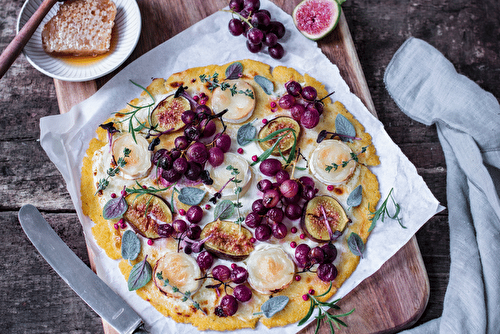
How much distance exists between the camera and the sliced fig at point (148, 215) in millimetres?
2738

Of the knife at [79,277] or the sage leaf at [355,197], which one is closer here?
the knife at [79,277]

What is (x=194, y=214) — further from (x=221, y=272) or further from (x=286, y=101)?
(x=286, y=101)

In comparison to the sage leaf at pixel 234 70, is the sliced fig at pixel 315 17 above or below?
above

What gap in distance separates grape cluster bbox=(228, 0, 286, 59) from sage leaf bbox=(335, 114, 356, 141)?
65 centimetres

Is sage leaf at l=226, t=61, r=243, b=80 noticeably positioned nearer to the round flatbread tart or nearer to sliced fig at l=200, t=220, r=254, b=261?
the round flatbread tart

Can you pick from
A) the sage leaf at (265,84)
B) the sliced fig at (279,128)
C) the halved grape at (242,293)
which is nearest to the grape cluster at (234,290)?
the halved grape at (242,293)

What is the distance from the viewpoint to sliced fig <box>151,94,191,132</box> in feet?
9.26

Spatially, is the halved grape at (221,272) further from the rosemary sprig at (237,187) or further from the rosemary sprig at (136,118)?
the rosemary sprig at (136,118)

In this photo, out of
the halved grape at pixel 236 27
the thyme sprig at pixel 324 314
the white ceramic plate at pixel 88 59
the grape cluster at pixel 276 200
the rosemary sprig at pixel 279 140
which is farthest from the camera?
the halved grape at pixel 236 27

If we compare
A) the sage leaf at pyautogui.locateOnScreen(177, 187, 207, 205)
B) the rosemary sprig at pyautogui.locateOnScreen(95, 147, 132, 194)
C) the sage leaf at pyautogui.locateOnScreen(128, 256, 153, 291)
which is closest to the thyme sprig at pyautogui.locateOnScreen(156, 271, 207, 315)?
the sage leaf at pyautogui.locateOnScreen(128, 256, 153, 291)

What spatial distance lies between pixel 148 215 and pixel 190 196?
1.08 feet

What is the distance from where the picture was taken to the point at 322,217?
2.69 m

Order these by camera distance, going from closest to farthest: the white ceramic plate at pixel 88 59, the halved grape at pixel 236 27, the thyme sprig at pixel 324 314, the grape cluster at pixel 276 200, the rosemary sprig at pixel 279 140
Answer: the thyme sprig at pixel 324 314
the rosemary sprig at pixel 279 140
the grape cluster at pixel 276 200
the white ceramic plate at pixel 88 59
the halved grape at pixel 236 27

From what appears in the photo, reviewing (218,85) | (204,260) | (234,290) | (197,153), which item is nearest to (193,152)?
(197,153)
